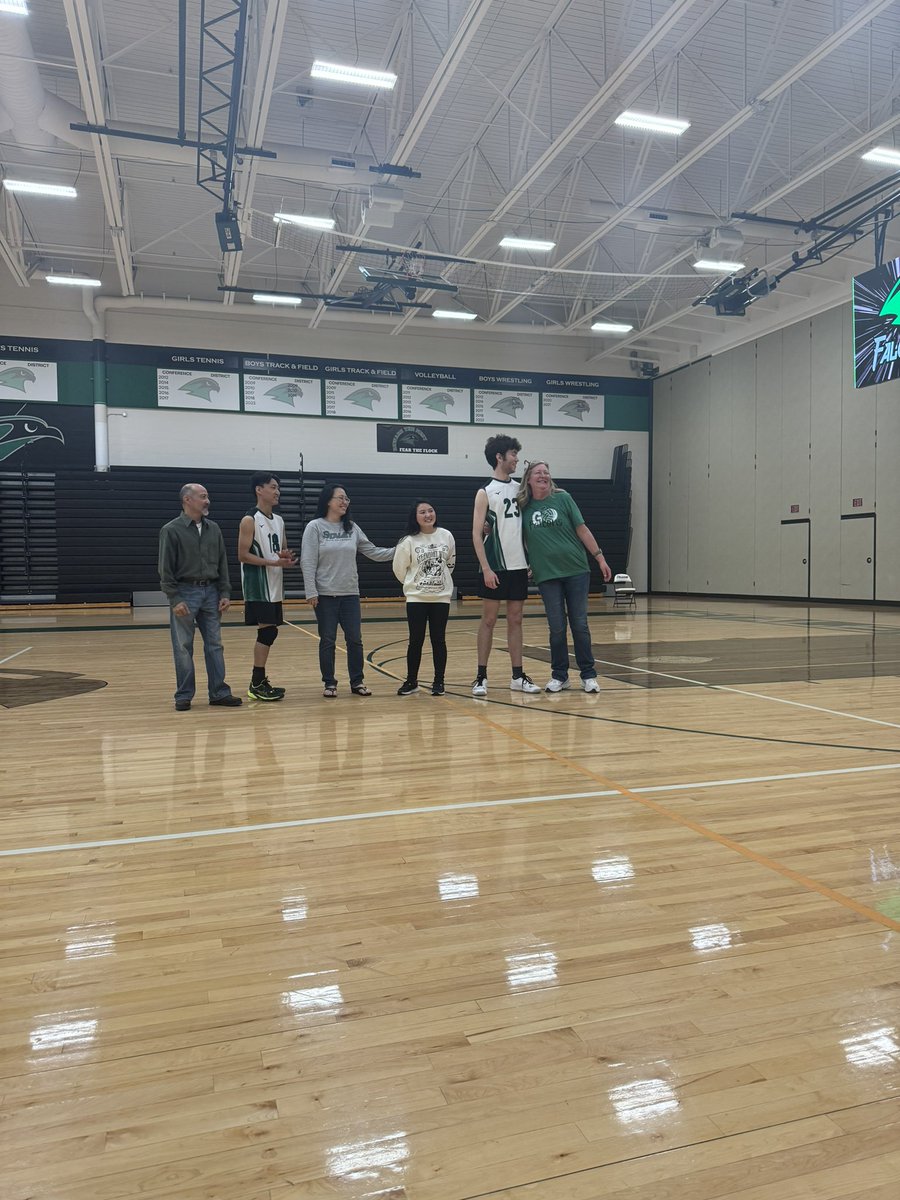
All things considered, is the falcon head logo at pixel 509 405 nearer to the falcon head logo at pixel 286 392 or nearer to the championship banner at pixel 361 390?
the championship banner at pixel 361 390

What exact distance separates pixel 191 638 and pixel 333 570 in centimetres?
97

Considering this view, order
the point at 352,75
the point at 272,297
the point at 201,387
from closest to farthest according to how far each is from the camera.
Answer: the point at 352,75
the point at 272,297
the point at 201,387

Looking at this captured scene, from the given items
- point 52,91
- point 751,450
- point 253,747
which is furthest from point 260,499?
point 751,450

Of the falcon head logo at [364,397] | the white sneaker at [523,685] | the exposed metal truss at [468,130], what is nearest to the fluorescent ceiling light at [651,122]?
the exposed metal truss at [468,130]

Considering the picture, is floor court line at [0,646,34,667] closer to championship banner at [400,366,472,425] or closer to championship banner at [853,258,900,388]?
championship banner at [853,258,900,388]

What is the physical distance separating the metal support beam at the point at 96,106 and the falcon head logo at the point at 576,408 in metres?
10.7

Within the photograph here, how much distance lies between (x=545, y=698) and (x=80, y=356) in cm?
1591

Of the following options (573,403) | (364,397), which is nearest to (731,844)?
(364,397)

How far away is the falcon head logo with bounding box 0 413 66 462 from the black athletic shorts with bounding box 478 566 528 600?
1507 cm

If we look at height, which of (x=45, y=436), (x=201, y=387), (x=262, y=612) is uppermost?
(x=201, y=387)

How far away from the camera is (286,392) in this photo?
18.4 meters

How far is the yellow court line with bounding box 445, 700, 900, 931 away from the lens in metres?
1.92

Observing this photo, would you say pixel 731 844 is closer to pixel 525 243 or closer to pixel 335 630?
pixel 335 630

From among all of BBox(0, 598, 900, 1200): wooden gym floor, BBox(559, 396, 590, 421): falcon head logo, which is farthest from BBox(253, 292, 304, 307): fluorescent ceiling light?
BBox(0, 598, 900, 1200): wooden gym floor
